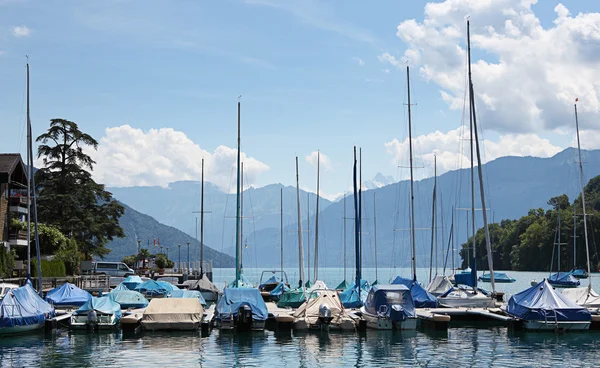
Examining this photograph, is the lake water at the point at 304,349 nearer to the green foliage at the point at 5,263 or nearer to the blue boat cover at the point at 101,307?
the blue boat cover at the point at 101,307

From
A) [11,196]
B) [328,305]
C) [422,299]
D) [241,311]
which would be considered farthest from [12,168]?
[422,299]

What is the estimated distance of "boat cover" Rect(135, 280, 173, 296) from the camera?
3012 inches

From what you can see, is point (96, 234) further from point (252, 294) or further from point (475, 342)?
point (475, 342)

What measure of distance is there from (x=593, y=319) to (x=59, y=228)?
65381 mm

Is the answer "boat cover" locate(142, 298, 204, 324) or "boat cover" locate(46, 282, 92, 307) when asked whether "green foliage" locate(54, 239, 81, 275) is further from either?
"boat cover" locate(142, 298, 204, 324)

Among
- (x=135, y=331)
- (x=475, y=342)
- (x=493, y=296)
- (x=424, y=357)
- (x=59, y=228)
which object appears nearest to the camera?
(x=424, y=357)

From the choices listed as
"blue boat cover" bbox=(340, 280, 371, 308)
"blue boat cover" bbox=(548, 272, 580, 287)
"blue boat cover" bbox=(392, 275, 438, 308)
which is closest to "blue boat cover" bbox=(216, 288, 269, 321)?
"blue boat cover" bbox=(340, 280, 371, 308)

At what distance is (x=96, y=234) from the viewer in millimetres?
100125

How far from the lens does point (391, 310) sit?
50.1m

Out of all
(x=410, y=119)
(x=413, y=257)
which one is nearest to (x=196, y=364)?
(x=413, y=257)

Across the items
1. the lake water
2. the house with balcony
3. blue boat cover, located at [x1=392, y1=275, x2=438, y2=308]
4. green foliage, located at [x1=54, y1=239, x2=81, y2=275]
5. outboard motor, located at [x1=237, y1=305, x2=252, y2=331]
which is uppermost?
the house with balcony

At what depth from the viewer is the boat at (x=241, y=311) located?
50.2 metres

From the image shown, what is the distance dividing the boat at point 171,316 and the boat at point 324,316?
6480 mm

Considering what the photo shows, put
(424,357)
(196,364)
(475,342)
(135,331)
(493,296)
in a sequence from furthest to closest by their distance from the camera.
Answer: (493,296) → (135,331) → (475,342) → (424,357) → (196,364)
